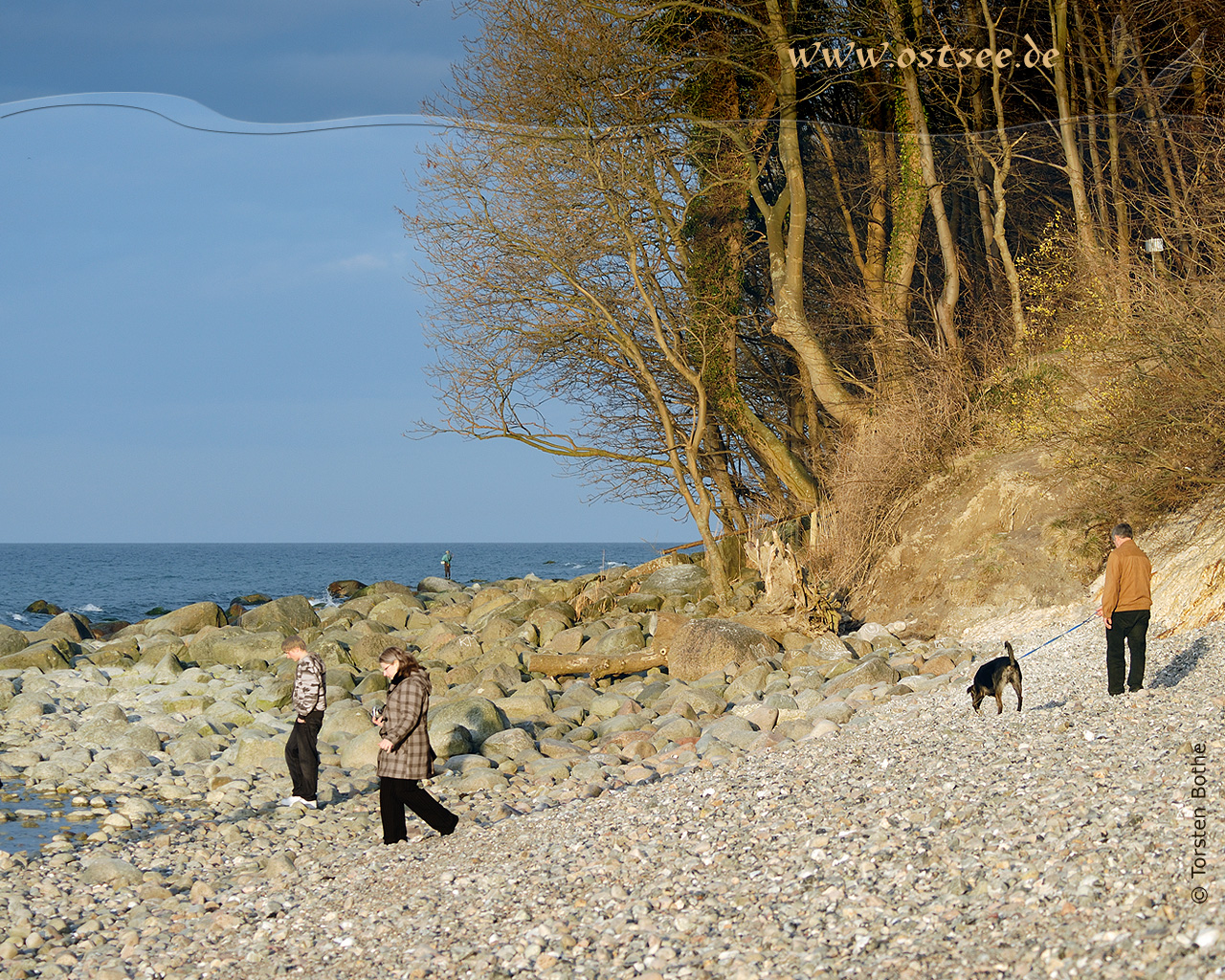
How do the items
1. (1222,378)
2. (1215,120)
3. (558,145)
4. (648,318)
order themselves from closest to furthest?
(1222,378) → (1215,120) → (558,145) → (648,318)

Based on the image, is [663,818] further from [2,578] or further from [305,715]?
[2,578]

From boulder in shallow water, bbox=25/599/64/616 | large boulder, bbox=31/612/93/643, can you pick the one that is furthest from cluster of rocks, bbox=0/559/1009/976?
boulder in shallow water, bbox=25/599/64/616

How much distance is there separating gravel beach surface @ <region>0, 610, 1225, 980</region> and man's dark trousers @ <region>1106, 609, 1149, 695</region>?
19 cm

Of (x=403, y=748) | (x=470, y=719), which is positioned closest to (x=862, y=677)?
(x=470, y=719)

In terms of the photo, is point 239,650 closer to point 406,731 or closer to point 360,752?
point 360,752

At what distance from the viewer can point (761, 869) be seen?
5.50 meters

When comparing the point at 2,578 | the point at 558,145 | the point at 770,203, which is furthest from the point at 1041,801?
the point at 2,578

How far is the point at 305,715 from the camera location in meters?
8.77

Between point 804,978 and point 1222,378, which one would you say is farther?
point 1222,378

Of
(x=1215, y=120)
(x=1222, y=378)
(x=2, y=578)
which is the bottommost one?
(x=2, y=578)

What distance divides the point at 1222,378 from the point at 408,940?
874 centimetres

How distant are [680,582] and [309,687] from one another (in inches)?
398

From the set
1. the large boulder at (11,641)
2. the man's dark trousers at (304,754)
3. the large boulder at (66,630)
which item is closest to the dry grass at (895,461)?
the man's dark trousers at (304,754)

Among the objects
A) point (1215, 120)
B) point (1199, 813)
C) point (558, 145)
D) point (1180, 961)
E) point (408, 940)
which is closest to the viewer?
point (1180, 961)
